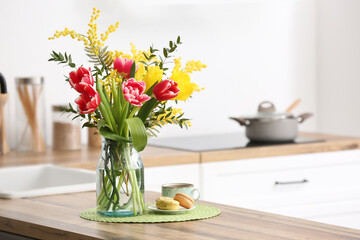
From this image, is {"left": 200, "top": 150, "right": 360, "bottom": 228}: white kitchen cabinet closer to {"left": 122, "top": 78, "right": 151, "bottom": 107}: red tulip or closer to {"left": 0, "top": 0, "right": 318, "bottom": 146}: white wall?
{"left": 0, "top": 0, "right": 318, "bottom": 146}: white wall

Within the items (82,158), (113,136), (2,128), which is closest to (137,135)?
(113,136)

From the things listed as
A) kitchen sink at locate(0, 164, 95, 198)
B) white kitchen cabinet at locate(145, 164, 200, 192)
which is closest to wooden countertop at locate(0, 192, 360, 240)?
kitchen sink at locate(0, 164, 95, 198)

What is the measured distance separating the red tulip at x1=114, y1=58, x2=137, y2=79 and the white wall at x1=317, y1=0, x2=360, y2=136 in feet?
7.99

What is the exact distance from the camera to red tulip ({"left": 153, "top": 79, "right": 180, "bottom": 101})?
156cm

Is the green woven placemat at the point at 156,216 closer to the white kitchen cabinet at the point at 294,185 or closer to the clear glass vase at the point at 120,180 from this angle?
the clear glass vase at the point at 120,180

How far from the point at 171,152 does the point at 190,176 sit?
0.42 ft

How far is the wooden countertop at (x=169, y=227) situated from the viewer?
4.56 feet

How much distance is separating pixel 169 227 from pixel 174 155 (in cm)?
119

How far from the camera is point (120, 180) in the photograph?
5.24ft

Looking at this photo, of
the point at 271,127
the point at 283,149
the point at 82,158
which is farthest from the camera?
the point at 271,127

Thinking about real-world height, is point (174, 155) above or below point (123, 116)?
below

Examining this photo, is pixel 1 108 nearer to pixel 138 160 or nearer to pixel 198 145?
pixel 198 145

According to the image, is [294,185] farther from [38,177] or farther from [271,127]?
[38,177]

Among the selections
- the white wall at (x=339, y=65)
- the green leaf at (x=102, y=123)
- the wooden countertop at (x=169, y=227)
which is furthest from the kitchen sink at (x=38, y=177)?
the white wall at (x=339, y=65)
